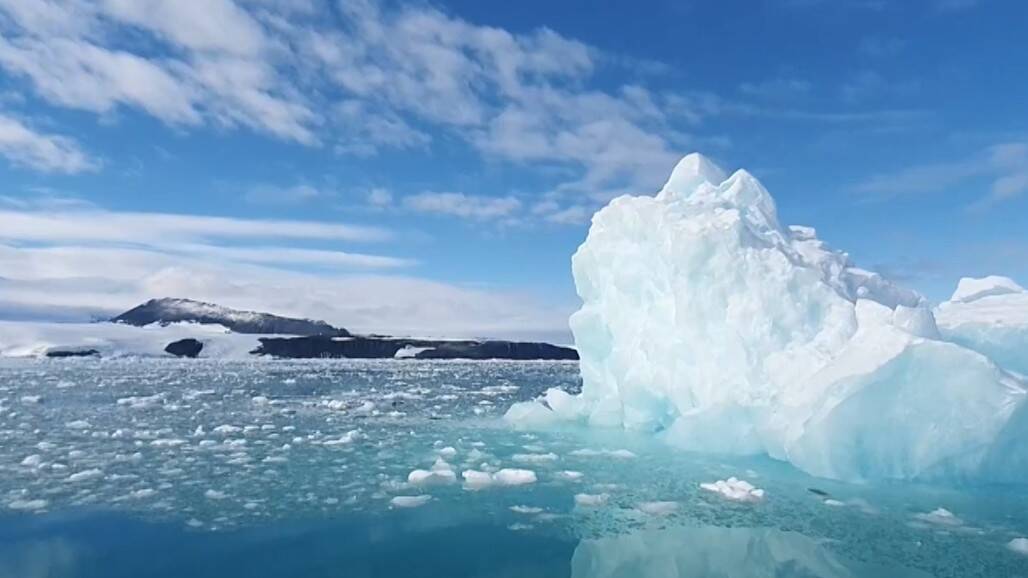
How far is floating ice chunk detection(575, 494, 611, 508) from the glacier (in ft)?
11.1

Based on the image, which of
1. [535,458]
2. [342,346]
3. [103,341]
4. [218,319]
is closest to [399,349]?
[342,346]

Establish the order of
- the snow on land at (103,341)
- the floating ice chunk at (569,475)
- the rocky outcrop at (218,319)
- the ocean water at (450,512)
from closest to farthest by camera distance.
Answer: the ocean water at (450,512) → the floating ice chunk at (569,475) → the snow on land at (103,341) → the rocky outcrop at (218,319)

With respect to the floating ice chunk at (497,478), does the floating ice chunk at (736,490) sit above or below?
above

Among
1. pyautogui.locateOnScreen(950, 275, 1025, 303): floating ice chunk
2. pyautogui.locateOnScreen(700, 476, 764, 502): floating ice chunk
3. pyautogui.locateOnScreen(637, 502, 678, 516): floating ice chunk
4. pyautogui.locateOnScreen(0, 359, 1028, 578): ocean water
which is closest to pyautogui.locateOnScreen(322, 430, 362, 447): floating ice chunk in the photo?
pyautogui.locateOnScreen(0, 359, 1028, 578): ocean water

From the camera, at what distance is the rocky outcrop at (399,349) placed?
275ft

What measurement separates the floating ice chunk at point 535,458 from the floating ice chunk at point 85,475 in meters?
5.83

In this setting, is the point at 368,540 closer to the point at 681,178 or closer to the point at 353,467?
the point at 353,467

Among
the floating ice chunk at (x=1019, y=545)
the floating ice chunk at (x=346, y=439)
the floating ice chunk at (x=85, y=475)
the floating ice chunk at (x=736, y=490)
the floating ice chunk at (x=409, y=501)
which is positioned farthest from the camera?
the floating ice chunk at (x=346, y=439)

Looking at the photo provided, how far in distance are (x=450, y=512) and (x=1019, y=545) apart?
560 cm

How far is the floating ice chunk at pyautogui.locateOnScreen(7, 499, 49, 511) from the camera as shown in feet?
25.8

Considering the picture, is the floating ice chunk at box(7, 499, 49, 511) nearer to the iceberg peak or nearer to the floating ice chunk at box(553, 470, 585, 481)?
the floating ice chunk at box(553, 470, 585, 481)

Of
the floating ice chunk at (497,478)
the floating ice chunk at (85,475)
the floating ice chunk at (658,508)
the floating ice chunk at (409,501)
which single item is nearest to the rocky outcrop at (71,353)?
the floating ice chunk at (85,475)

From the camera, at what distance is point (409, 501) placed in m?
8.36

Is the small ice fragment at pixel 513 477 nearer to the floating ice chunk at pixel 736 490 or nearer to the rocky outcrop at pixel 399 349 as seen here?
the floating ice chunk at pixel 736 490
